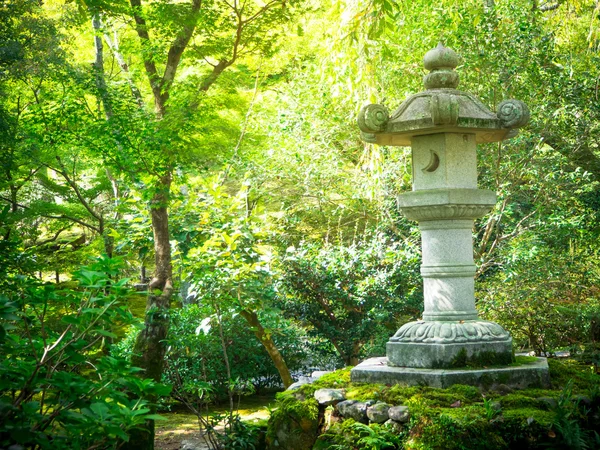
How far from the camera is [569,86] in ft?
29.1

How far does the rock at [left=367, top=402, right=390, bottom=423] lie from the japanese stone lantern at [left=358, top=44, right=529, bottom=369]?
0.63m

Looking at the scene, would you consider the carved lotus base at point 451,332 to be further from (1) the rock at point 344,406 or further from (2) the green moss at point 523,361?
(1) the rock at point 344,406

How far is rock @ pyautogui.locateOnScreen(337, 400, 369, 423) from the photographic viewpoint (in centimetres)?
457

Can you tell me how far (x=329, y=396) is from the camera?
485cm

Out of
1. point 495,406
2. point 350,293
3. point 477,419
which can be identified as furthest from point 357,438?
point 350,293

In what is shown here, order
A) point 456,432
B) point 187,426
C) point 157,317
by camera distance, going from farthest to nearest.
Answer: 1. point 187,426
2. point 157,317
3. point 456,432

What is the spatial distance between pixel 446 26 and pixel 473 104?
11.9ft

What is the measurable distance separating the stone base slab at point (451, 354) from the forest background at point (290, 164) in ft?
6.29

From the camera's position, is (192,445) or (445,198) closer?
(445,198)

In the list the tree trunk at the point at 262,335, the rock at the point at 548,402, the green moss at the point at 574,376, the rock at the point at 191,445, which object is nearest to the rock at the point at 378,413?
the rock at the point at 548,402

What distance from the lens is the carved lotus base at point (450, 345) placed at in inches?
194

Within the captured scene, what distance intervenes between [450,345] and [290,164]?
6.31 metres

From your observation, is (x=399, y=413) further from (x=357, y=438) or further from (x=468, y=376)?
(x=468, y=376)

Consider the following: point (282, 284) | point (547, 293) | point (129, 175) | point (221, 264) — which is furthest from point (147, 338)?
point (547, 293)
